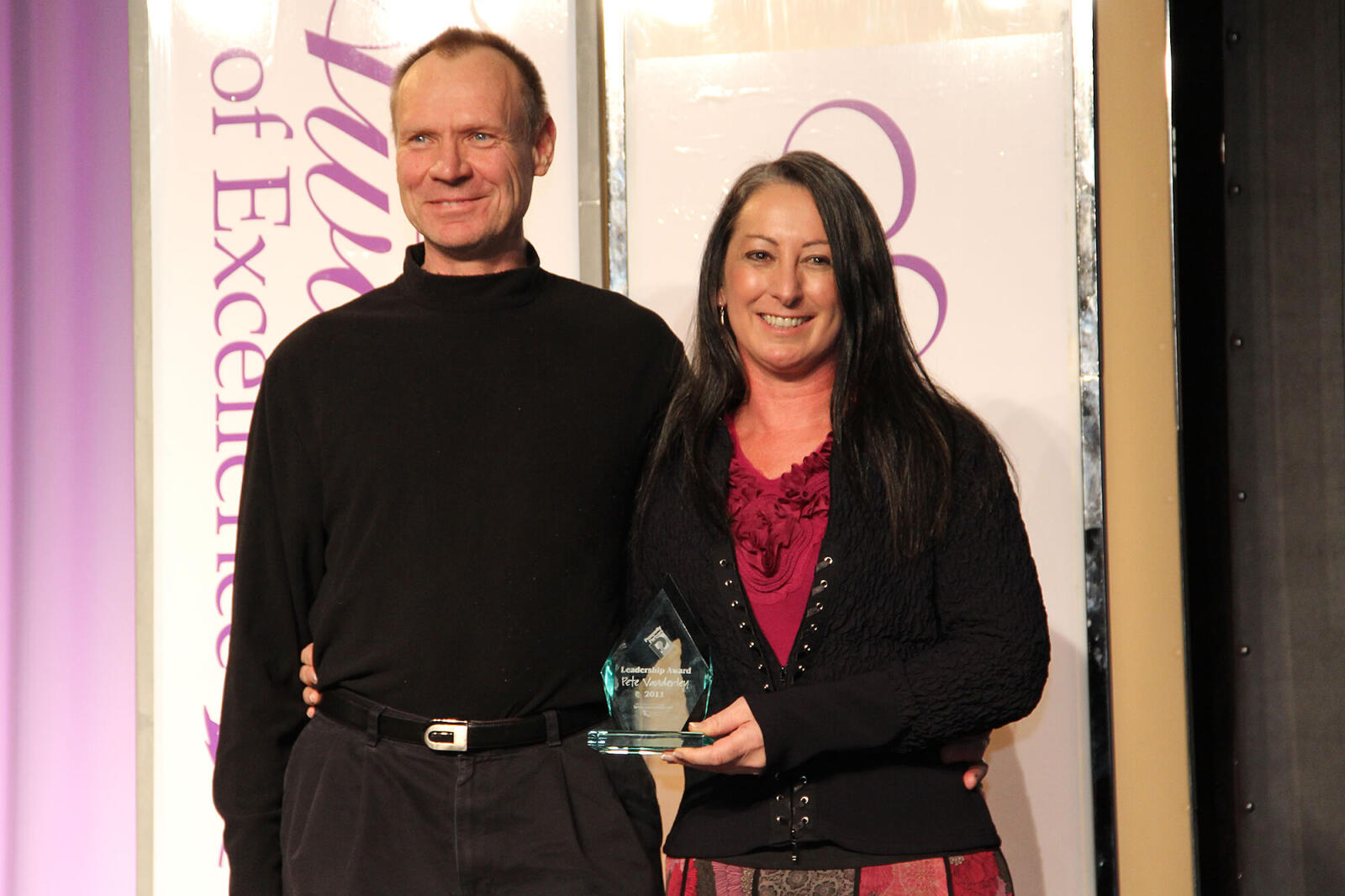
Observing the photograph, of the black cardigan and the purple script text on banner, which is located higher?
the purple script text on banner

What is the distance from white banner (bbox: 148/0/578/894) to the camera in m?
2.91

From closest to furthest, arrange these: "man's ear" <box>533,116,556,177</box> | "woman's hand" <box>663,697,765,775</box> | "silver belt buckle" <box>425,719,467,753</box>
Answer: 1. "woman's hand" <box>663,697,765,775</box>
2. "silver belt buckle" <box>425,719,467,753</box>
3. "man's ear" <box>533,116,556,177</box>

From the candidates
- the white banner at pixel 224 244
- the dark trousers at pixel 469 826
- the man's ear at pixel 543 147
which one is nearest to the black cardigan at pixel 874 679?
the dark trousers at pixel 469 826

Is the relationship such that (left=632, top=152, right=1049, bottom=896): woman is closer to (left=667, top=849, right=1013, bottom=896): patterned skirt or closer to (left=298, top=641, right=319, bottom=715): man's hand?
(left=667, top=849, right=1013, bottom=896): patterned skirt

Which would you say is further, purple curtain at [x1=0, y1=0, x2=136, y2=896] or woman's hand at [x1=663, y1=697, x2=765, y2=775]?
purple curtain at [x1=0, y1=0, x2=136, y2=896]

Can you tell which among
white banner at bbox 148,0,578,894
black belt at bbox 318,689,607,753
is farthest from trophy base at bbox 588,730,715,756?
white banner at bbox 148,0,578,894

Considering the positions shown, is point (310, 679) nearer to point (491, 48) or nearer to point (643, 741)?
point (643, 741)

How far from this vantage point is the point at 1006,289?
8.82ft

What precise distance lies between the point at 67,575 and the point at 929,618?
239 cm

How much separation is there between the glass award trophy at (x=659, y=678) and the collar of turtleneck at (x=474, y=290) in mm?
521

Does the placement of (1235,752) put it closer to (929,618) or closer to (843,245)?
(929,618)

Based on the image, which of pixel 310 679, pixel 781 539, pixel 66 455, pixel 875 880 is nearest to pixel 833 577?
pixel 781 539

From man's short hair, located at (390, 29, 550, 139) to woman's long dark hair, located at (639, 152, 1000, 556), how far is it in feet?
1.29

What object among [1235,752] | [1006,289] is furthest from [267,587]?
[1235,752]
